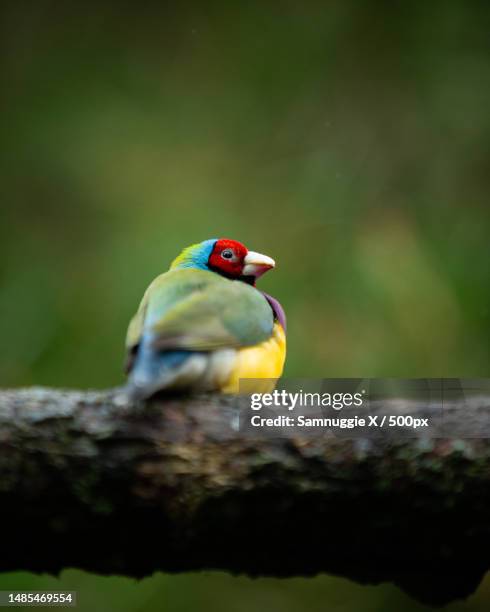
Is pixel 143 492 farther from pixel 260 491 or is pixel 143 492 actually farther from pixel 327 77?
pixel 327 77

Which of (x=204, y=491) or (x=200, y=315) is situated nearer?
(x=204, y=491)

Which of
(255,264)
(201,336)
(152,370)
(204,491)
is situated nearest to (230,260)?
(255,264)

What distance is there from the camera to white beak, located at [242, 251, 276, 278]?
8.91ft

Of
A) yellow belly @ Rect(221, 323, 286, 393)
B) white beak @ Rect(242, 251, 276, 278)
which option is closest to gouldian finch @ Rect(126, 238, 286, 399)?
yellow belly @ Rect(221, 323, 286, 393)

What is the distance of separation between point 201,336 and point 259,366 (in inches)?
8.8

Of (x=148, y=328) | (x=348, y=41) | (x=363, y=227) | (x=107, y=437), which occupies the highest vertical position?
(x=348, y=41)

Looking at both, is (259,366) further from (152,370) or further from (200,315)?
(152,370)

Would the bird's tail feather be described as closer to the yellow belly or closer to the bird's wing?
the bird's wing

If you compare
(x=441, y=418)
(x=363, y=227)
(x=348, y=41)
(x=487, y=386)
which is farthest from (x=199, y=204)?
(x=441, y=418)

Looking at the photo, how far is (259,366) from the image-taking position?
228 centimetres

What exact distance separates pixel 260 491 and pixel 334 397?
259 millimetres

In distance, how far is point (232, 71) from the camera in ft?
19.6

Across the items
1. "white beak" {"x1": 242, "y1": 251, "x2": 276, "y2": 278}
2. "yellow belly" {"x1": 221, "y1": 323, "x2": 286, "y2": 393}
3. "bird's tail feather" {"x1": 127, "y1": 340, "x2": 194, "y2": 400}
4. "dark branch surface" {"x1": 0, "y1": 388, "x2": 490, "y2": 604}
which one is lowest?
"dark branch surface" {"x1": 0, "y1": 388, "x2": 490, "y2": 604}

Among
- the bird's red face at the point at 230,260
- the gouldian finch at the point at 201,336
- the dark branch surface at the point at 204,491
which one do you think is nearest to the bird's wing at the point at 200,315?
the gouldian finch at the point at 201,336
